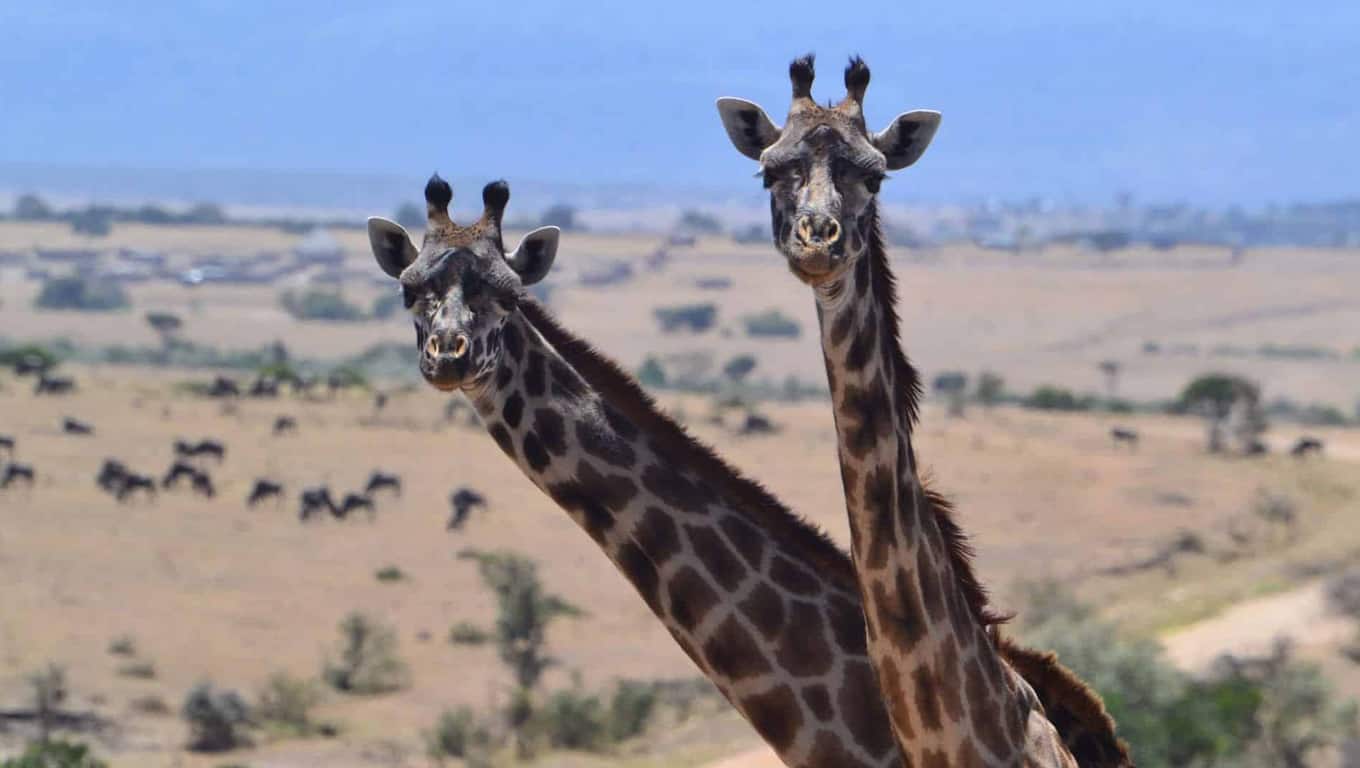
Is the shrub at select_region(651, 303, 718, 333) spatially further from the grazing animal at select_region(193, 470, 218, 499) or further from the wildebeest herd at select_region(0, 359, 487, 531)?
the grazing animal at select_region(193, 470, 218, 499)

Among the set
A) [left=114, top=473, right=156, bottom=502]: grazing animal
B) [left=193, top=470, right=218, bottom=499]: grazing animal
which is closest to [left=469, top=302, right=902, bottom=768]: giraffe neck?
[left=114, top=473, right=156, bottom=502]: grazing animal

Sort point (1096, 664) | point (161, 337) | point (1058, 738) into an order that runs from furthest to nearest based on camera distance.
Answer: point (161, 337) < point (1096, 664) < point (1058, 738)

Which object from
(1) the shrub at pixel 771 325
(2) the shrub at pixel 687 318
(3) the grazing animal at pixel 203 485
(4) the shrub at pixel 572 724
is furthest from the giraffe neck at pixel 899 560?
(1) the shrub at pixel 771 325

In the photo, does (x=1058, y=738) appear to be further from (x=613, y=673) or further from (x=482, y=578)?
(x=482, y=578)

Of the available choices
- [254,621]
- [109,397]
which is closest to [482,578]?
[254,621]

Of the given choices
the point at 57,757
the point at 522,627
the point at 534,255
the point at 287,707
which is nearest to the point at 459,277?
the point at 534,255

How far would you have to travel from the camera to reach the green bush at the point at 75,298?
96.3 meters

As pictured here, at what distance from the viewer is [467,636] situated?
84.4 feet

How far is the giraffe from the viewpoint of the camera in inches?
199

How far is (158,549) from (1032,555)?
1364 cm

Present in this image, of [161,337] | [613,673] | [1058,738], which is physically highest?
[161,337]

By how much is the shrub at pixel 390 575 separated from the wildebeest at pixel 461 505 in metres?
4.18

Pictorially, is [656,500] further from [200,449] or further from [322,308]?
[322,308]

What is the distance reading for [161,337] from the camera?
81.1 meters
